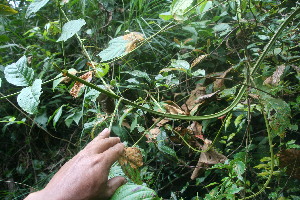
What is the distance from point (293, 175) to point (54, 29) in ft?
3.25

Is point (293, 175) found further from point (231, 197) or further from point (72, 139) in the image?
point (72, 139)

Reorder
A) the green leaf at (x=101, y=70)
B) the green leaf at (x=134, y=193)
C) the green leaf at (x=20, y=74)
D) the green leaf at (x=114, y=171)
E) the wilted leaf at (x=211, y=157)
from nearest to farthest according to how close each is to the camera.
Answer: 1. the green leaf at (x=134, y=193)
2. the green leaf at (x=20, y=74)
3. the green leaf at (x=114, y=171)
4. the green leaf at (x=101, y=70)
5. the wilted leaf at (x=211, y=157)

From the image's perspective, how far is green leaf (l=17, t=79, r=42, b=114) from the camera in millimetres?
635

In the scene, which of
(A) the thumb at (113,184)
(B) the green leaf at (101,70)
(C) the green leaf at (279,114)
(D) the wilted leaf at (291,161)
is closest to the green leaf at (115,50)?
(B) the green leaf at (101,70)

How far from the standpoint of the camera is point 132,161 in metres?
0.75

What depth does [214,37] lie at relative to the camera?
1.55 m

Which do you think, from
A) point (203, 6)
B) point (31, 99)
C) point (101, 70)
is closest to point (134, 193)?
point (31, 99)

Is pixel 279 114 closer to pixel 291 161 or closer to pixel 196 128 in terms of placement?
pixel 291 161

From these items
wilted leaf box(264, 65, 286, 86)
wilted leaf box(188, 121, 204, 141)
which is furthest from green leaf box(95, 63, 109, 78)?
wilted leaf box(264, 65, 286, 86)

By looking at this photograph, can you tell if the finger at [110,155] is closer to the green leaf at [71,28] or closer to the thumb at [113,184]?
the thumb at [113,184]

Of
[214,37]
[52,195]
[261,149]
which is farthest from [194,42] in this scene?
[52,195]

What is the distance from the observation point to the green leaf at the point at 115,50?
33.9 inches

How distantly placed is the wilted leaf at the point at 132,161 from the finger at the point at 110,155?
0.02 metres

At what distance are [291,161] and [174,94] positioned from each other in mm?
614
